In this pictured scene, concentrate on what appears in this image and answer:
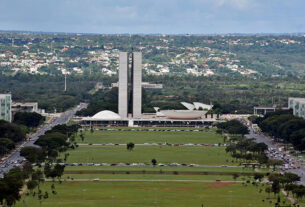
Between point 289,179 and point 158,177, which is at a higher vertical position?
point 289,179

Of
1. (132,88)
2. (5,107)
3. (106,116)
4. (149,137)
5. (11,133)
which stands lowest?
(149,137)

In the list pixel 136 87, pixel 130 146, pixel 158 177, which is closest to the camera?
pixel 158 177

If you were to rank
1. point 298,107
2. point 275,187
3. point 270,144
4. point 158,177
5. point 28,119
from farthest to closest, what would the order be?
point 298,107 < point 28,119 < point 270,144 < point 158,177 < point 275,187

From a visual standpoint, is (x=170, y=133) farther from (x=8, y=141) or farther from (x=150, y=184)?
(x=150, y=184)

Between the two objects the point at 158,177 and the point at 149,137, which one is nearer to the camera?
the point at 158,177

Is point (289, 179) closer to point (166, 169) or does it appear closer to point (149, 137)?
point (166, 169)

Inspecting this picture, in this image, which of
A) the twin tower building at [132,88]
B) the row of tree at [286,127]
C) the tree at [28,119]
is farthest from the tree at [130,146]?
the twin tower building at [132,88]

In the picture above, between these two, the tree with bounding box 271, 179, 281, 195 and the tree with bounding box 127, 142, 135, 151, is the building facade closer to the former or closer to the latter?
the tree with bounding box 127, 142, 135, 151

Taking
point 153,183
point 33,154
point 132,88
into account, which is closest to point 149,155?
point 33,154

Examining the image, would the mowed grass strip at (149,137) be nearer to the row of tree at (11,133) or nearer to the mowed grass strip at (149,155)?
the mowed grass strip at (149,155)

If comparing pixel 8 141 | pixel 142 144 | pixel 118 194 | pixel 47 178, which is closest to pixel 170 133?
pixel 142 144
